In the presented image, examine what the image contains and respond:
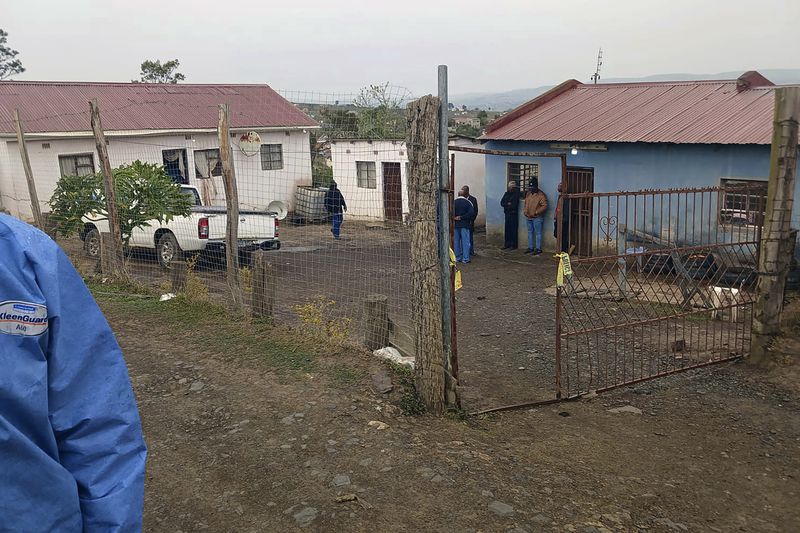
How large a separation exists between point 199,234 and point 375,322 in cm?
722

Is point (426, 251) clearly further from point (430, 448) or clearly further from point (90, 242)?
point (90, 242)

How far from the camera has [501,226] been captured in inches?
636

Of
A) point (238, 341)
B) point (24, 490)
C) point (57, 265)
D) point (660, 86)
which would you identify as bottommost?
point (238, 341)

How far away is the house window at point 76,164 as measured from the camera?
18.5 m

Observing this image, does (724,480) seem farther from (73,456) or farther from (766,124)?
(766,124)

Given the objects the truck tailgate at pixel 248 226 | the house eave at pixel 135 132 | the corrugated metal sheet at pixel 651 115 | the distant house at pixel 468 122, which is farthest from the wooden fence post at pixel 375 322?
the distant house at pixel 468 122

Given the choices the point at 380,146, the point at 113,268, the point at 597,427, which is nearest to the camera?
the point at 597,427

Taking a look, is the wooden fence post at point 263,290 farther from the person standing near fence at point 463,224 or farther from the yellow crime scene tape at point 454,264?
the person standing near fence at point 463,224

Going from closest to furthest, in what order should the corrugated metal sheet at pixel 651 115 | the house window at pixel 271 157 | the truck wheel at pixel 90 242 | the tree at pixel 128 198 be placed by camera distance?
the tree at pixel 128 198 < the corrugated metal sheet at pixel 651 115 < the truck wheel at pixel 90 242 < the house window at pixel 271 157

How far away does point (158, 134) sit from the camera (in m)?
20.2

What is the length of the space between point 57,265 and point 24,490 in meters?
0.58

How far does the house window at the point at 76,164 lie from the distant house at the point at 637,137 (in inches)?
439

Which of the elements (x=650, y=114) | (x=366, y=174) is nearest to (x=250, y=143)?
(x=366, y=174)

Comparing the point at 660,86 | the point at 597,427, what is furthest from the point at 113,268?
the point at 660,86
